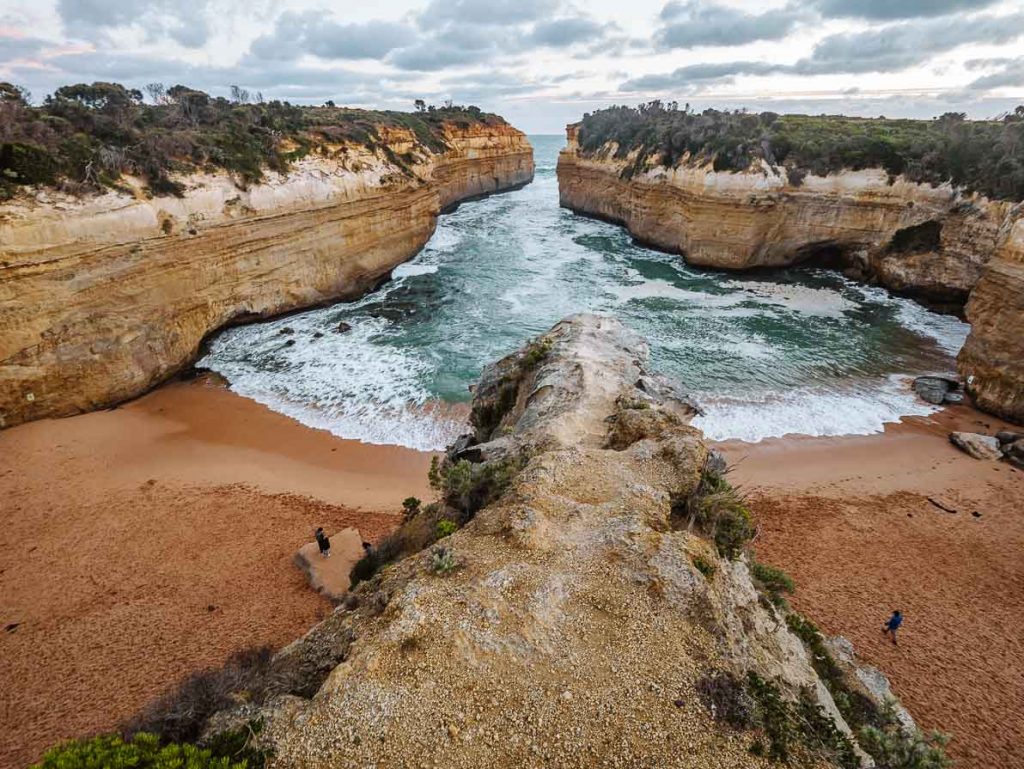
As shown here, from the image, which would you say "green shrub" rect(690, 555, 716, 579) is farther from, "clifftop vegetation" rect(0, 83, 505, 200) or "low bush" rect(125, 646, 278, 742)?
"clifftop vegetation" rect(0, 83, 505, 200)

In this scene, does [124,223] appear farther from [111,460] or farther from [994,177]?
[994,177]

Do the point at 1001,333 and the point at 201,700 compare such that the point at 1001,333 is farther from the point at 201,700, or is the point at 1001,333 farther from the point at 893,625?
the point at 201,700

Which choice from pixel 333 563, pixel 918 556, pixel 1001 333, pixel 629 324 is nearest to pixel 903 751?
pixel 918 556

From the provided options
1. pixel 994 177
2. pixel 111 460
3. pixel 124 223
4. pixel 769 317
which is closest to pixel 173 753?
pixel 111 460

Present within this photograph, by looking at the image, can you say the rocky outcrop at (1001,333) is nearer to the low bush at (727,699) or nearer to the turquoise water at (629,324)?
the turquoise water at (629,324)

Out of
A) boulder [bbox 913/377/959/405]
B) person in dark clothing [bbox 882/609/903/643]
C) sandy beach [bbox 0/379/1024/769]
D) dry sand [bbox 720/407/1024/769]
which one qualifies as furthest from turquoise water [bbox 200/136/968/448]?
person in dark clothing [bbox 882/609/903/643]
